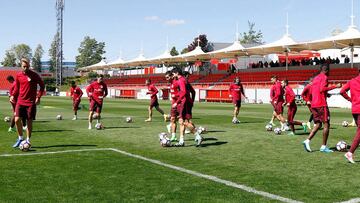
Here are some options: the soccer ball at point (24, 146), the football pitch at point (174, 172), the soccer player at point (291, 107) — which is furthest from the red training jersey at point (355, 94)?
the soccer ball at point (24, 146)

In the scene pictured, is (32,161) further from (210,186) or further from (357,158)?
(357,158)

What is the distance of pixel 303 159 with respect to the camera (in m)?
10.1

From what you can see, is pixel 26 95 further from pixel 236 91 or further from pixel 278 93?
pixel 236 91

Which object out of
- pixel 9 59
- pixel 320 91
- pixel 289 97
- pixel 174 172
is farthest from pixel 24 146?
pixel 9 59

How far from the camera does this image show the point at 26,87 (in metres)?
11.5

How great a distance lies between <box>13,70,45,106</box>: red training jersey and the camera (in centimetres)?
1144

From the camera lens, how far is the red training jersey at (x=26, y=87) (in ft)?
37.5

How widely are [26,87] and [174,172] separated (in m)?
5.03

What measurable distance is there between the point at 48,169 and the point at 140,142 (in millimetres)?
4629

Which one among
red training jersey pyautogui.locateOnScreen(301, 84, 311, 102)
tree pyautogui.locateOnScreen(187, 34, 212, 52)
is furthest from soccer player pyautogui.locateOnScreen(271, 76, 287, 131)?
tree pyautogui.locateOnScreen(187, 34, 212, 52)

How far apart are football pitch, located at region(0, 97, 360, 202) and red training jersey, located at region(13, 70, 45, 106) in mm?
1241

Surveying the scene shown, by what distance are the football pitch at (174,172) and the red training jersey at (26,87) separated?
124cm

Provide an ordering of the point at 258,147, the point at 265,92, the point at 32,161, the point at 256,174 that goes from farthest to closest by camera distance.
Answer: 1. the point at 265,92
2. the point at 258,147
3. the point at 32,161
4. the point at 256,174

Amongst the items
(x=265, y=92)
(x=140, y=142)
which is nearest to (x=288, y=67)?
(x=265, y=92)
